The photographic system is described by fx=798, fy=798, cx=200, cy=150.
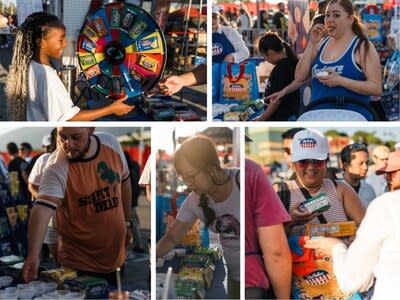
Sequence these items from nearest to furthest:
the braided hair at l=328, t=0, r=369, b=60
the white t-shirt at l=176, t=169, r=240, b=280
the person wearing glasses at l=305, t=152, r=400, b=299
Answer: the person wearing glasses at l=305, t=152, r=400, b=299, the braided hair at l=328, t=0, r=369, b=60, the white t-shirt at l=176, t=169, r=240, b=280

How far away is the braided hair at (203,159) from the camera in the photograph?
4203 mm

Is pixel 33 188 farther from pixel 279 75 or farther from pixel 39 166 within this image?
pixel 279 75

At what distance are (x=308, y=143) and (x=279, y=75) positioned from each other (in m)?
0.39

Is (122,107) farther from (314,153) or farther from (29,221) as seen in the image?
(314,153)

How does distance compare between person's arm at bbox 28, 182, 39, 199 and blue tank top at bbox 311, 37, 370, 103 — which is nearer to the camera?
blue tank top at bbox 311, 37, 370, 103

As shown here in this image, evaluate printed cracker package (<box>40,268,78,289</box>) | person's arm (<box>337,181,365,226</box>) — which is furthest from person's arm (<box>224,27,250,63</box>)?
printed cracker package (<box>40,268,78,289</box>)

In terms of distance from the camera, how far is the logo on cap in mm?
4156

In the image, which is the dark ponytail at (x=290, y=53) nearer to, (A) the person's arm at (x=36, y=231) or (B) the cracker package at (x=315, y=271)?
(B) the cracker package at (x=315, y=271)

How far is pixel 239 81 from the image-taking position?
420 cm

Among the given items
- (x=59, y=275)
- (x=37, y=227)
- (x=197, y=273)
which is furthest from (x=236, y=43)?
(x=59, y=275)

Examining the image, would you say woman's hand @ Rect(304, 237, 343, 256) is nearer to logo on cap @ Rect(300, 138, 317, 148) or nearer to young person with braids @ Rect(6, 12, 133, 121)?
logo on cap @ Rect(300, 138, 317, 148)

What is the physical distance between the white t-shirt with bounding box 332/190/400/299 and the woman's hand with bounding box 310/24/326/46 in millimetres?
904

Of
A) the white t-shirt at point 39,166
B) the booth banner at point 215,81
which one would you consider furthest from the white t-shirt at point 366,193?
the white t-shirt at point 39,166

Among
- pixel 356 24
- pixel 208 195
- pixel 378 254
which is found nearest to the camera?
pixel 378 254
